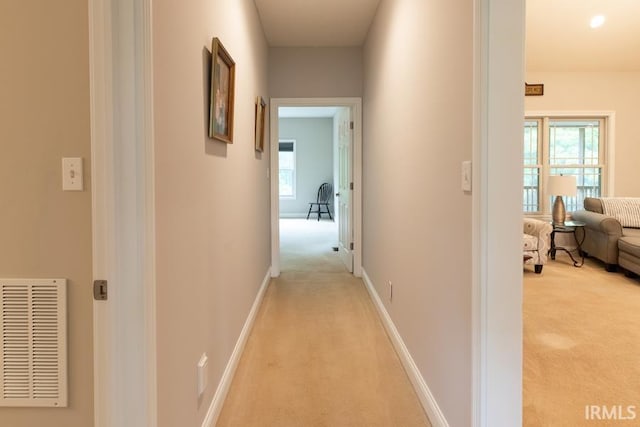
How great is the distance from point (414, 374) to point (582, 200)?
5.11 metres

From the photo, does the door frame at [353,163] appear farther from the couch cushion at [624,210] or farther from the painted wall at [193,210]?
the couch cushion at [624,210]

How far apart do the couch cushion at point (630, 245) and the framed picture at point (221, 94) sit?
432 cm

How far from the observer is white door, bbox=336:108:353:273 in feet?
16.2

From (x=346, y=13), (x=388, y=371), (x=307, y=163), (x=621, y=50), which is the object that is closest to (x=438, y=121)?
(x=388, y=371)

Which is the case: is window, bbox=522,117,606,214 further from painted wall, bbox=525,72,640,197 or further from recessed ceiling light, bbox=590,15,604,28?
recessed ceiling light, bbox=590,15,604,28

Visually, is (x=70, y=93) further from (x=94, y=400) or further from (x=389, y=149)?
(x=389, y=149)

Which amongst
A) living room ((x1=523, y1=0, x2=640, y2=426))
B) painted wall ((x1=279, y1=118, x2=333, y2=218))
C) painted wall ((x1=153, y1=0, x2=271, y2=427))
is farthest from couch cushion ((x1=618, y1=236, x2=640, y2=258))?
painted wall ((x1=279, y1=118, x2=333, y2=218))

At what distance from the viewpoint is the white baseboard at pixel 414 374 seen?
1.90 m

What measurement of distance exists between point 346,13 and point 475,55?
2.77m

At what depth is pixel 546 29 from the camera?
510 centimetres

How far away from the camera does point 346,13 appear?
3824 mm

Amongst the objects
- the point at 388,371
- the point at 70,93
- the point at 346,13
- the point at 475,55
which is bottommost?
the point at 388,371

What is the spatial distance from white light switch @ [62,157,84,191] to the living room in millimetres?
2046

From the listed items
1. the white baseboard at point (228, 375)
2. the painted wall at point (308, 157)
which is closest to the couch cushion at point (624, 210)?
the white baseboard at point (228, 375)
